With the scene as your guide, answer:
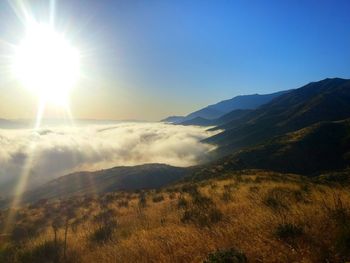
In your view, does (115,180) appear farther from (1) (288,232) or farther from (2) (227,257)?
(2) (227,257)

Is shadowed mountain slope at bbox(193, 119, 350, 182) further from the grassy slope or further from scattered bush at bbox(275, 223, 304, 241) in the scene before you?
scattered bush at bbox(275, 223, 304, 241)

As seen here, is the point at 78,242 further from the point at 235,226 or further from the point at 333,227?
the point at 333,227

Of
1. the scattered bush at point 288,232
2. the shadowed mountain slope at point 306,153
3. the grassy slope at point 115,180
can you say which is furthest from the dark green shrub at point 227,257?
the grassy slope at point 115,180

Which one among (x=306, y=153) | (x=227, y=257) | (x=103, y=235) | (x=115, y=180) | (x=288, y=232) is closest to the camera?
(x=227, y=257)

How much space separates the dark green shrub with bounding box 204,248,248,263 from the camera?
5833mm

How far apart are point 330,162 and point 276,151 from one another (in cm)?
1426

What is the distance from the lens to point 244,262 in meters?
5.89

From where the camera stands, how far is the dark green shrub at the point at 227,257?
5.83m

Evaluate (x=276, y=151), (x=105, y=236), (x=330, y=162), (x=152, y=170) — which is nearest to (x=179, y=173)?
(x=152, y=170)

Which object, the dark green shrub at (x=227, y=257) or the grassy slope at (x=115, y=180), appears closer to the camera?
the dark green shrub at (x=227, y=257)

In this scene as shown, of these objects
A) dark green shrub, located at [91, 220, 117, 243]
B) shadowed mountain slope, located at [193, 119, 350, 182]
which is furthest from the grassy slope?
dark green shrub, located at [91, 220, 117, 243]

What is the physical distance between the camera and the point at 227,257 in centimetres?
587

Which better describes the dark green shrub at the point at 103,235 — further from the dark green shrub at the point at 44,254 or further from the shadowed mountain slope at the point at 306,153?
the shadowed mountain slope at the point at 306,153

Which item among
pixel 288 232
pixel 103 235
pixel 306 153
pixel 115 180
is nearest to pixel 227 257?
pixel 288 232
